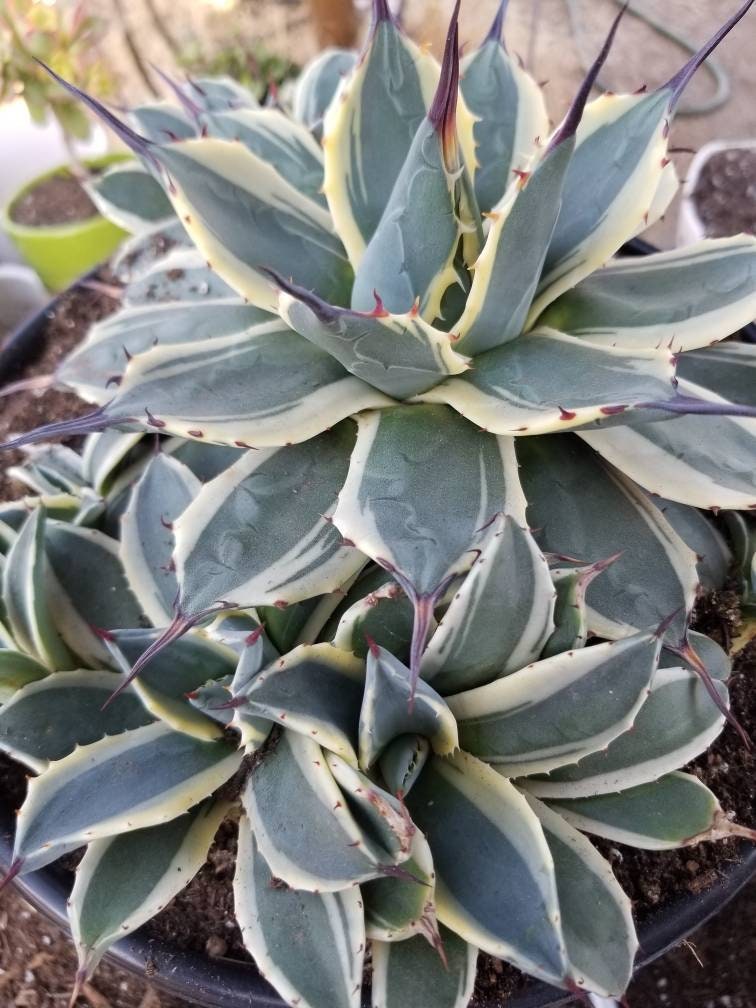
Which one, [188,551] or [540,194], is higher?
[540,194]

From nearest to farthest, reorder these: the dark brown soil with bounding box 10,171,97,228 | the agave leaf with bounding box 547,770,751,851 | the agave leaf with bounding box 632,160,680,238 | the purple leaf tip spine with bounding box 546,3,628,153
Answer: the purple leaf tip spine with bounding box 546,3,628,153 → the agave leaf with bounding box 547,770,751,851 → the agave leaf with bounding box 632,160,680,238 → the dark brown soil with bounding box 10,171,97,228

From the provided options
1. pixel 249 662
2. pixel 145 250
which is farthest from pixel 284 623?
pixel 145 250

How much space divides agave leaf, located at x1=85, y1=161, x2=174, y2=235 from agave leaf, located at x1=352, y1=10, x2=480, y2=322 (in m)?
0.42

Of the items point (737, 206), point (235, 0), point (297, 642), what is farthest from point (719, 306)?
point (235, 0)

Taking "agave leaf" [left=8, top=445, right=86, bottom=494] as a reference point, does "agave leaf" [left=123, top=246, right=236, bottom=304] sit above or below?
above

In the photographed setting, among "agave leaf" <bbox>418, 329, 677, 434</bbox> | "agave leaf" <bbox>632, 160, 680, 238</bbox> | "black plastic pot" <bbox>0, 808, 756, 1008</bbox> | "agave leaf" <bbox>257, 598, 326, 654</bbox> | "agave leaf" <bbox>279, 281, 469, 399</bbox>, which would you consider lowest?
"black plastic pot" <bbox>0, 808, 756, 1008</bbox>

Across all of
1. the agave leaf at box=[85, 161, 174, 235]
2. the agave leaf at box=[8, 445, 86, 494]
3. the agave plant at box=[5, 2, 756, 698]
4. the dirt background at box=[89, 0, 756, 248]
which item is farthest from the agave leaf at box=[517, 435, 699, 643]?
the dirt background at box=[89, 0, 756, 248]

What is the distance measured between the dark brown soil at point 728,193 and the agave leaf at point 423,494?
1.24 metres

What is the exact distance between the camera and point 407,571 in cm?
50

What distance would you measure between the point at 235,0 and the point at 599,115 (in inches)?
86.6

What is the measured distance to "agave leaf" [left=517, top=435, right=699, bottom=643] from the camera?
2.00 ft

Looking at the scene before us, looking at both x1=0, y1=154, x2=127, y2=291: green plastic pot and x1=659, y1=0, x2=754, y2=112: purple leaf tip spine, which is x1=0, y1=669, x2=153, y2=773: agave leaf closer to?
x1=659, y1=0, x2=754, y2=112: purple leaf tip spine

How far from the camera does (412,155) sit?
56 centimetres

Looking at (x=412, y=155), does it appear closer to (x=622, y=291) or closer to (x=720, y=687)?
(x=622, y=291)
